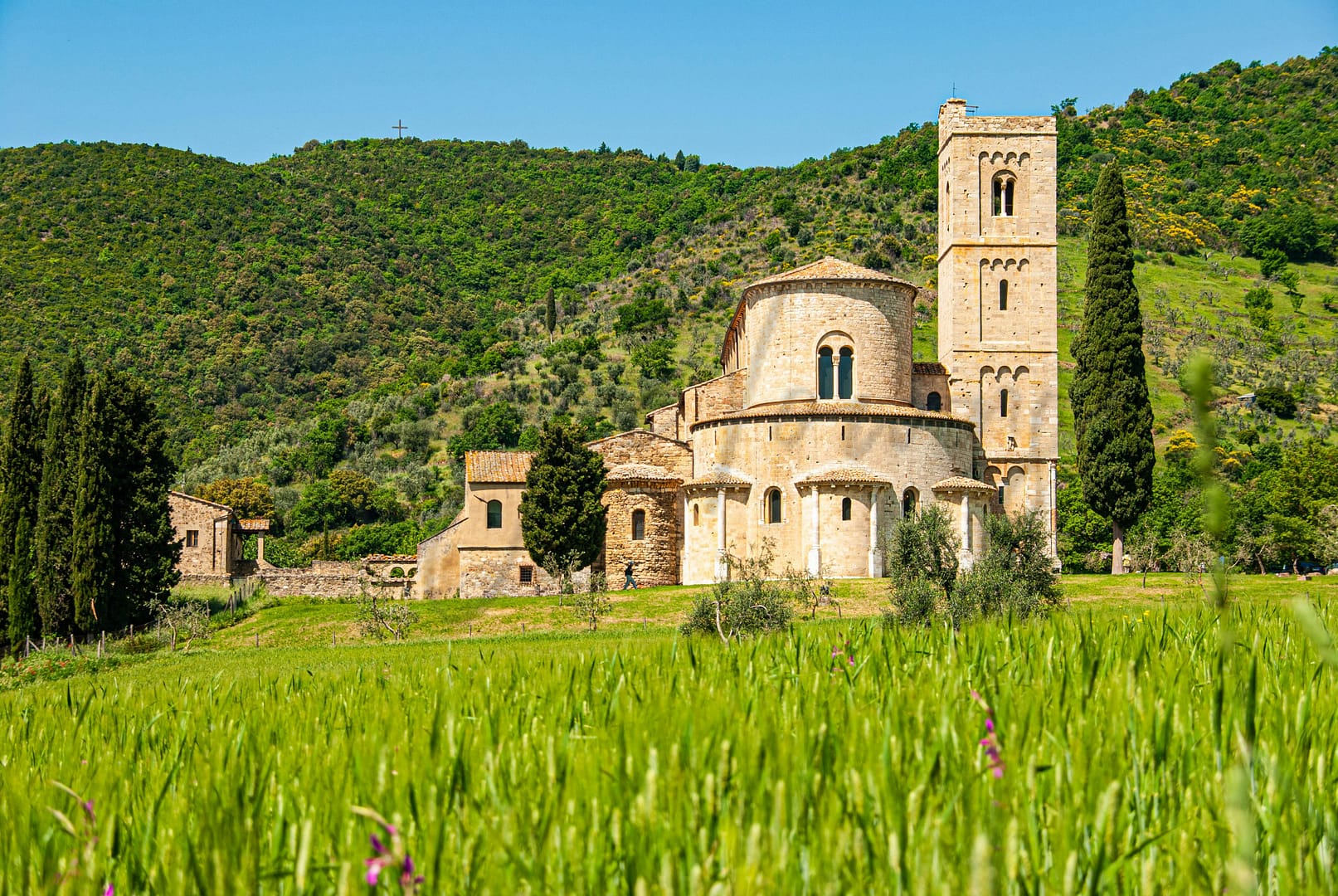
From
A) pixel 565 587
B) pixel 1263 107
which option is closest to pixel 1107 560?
pixel 565 587

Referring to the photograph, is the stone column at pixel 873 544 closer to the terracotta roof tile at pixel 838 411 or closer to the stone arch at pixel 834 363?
the terracotta roof tile at pixel 838 411

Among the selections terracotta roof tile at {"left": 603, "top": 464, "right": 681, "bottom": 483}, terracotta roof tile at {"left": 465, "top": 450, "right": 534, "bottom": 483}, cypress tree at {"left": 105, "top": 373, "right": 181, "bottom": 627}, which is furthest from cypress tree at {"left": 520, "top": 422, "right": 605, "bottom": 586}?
cypress tree at {"left": 105, "top": 373, "right": 181, "bottom": 627}

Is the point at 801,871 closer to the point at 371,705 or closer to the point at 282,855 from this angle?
the point at 282,855

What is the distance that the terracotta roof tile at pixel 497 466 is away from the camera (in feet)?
150

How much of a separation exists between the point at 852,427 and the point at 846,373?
10.8 feet

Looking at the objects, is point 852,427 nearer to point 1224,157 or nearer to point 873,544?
point 873,544

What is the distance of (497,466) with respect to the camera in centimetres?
4631

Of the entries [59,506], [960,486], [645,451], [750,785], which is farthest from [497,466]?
[750,785]

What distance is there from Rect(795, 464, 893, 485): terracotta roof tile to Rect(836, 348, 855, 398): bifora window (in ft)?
12.9

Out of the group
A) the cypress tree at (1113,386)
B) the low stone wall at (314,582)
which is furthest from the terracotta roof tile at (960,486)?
the low stone wall at (314,582)

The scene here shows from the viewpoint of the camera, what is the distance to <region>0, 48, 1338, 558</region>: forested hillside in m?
83.0

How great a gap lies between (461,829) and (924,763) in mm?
1371

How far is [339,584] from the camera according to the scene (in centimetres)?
4753

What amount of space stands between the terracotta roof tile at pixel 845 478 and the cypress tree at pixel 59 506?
2247 cm
